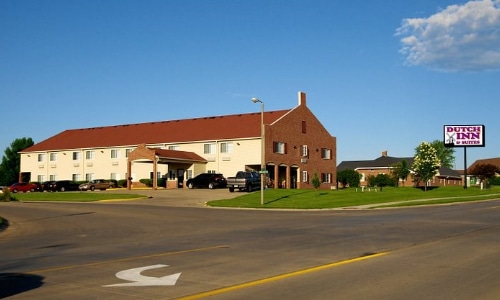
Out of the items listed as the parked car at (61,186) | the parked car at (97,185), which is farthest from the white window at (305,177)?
the parked car at (61,186)

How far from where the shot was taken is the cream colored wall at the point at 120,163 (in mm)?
62219

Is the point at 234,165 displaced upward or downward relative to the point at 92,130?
downward

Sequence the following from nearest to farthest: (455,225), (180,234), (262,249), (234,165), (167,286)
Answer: (167,286) → (262,249) → (180,234) → (455,225) → (234,165)

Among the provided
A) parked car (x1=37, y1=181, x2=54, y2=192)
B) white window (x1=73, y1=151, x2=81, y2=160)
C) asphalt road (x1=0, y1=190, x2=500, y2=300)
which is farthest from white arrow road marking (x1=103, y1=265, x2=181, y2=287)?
white window (x1=73, y1=151, x2=81, y2=160)

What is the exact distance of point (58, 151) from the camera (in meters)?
77.9

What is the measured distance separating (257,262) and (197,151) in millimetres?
55475

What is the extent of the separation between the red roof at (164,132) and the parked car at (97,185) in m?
6.20

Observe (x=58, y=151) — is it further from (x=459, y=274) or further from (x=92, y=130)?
(x=459, y=274)

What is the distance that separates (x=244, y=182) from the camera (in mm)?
50594

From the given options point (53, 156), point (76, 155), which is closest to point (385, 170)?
point (76, 155)

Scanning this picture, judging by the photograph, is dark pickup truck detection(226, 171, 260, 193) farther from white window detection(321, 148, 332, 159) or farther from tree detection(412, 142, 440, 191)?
tree detection(412, 142, 440, 191)

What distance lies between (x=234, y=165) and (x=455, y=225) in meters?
43.9

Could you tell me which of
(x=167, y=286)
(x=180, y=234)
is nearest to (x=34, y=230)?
(x=180, y=234)

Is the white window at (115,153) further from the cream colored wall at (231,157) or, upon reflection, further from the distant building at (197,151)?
the cream colored wall at (231,157)
